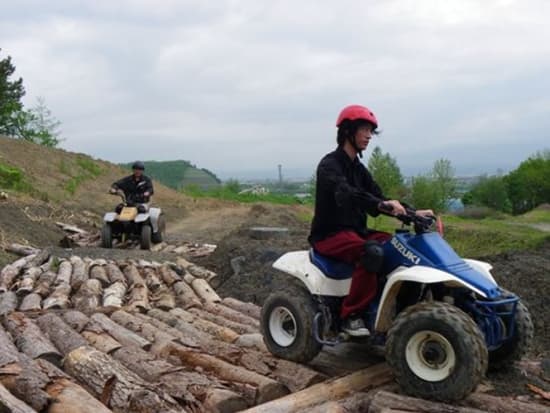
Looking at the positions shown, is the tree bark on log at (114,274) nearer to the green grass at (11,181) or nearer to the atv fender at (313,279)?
the atv fender at (313,279)

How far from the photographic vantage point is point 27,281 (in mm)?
10227

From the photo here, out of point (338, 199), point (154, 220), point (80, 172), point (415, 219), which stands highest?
point (80, 172)

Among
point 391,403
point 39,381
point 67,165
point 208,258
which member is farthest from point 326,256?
point 67,165

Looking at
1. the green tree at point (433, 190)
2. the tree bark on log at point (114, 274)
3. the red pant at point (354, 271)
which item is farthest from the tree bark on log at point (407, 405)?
the green tree at point (433, 190)

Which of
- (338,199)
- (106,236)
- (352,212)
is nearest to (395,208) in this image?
Answer: (338,199)

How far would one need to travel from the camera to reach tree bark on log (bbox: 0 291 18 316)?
28.7 ft

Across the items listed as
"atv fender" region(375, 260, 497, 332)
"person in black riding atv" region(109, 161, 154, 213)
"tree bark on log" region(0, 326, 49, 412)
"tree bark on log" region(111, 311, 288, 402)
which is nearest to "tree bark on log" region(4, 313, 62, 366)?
"tree bark on log" region(0, 326, 49, 412)

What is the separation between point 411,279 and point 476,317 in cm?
60

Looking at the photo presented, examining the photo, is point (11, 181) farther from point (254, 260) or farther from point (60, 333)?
point (60, 333)

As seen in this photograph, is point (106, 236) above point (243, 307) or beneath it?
above

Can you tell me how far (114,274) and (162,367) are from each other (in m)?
5.34

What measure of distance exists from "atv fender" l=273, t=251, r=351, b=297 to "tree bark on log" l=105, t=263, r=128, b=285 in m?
5.00

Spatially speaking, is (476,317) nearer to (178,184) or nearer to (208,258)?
(208,258)

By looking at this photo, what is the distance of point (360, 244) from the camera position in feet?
18.0
